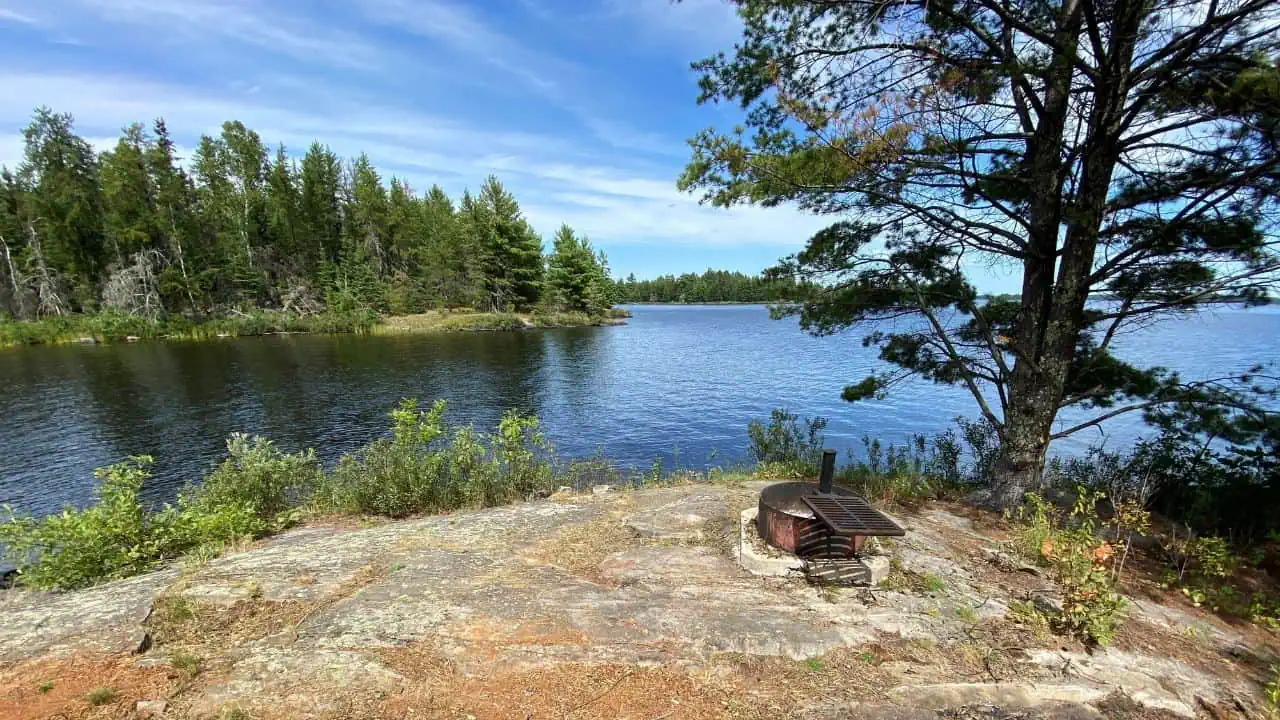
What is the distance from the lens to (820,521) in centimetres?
503

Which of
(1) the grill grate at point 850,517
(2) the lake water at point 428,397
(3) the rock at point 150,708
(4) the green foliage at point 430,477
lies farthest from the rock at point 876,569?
(2) the lake water at point 428,397

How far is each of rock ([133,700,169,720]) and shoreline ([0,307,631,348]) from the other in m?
51.1

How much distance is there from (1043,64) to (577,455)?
42.5 feet

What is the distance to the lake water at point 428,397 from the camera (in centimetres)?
1498

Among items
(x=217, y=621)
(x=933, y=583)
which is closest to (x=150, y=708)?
(x=217, y=621)

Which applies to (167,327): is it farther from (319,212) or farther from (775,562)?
(775,562)

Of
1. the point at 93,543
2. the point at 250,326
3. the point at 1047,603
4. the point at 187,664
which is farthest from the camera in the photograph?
the point at 250,326

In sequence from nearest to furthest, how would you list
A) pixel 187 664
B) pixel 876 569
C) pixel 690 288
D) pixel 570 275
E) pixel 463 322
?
pixel 187 664 → pixel 876 569 → pixel 463 322 → pixel 570 275 → pixel 690 288

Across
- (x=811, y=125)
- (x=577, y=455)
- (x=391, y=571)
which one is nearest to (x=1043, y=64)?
(x=811, y=125)

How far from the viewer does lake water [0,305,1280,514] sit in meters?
15.0

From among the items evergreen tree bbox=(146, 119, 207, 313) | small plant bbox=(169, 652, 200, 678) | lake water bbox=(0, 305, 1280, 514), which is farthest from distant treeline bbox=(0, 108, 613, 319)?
small plant bbox=(169, 652, 200, 678)

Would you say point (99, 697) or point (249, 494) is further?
point (249, 494)

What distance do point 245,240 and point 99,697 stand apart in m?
64.6

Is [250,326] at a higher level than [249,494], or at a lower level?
higher
